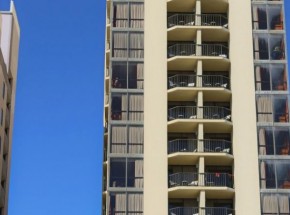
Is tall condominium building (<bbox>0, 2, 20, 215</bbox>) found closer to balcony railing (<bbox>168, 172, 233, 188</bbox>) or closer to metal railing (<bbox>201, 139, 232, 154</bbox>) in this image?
balcony railing (<bbox>168, 172, 233, 188</bbox>)

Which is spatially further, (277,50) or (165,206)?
(277,50)

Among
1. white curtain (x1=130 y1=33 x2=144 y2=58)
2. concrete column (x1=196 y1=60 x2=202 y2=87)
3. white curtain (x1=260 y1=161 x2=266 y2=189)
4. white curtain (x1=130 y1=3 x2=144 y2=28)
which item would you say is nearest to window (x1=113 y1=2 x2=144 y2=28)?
white curtain (x1=130 y1=3 x2=144 y2=28)

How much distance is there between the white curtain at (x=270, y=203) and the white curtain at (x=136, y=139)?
11933 mm

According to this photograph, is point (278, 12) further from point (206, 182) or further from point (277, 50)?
point (206, 182)

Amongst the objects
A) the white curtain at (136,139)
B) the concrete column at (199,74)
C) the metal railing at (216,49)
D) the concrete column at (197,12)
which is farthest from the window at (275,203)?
the concrete column at (197,12)

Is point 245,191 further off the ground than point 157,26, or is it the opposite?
point 157,26

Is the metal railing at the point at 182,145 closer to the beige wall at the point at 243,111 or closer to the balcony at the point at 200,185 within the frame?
the balcony at the point at 200,185

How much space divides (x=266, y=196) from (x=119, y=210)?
13171 millimetres

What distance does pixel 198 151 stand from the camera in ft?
234

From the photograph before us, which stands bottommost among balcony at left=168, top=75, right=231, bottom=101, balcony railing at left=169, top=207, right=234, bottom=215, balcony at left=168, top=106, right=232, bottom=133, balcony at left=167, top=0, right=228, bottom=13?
balcony railing at left=169, top=207, right=234, bottom=215

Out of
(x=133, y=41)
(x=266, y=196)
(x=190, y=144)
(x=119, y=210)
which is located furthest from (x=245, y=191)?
(x=133, y=41)

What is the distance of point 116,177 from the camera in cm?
6994

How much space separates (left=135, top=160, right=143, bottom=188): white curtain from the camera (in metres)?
69.8

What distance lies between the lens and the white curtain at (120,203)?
68.9 metres
